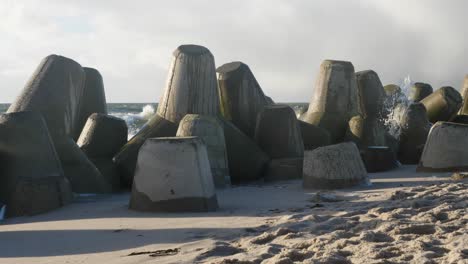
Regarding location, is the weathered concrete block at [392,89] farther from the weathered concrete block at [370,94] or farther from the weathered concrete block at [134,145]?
the weathered concrete block at [134,145]

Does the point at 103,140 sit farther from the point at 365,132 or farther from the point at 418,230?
the point at 418,230

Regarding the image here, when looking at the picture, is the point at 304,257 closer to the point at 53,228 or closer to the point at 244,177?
the point at 53,228

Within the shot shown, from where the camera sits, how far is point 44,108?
7457 mm

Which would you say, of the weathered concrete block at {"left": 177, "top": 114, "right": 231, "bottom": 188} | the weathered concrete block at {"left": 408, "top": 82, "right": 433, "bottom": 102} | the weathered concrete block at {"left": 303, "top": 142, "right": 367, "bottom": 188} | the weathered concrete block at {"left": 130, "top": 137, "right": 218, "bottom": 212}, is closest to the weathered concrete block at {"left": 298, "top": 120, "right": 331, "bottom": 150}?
the weathered concrete block at {"left": 177, "top": 114, "right": 231, "bottom": 188}

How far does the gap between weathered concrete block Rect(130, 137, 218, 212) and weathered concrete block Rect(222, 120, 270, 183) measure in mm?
2777

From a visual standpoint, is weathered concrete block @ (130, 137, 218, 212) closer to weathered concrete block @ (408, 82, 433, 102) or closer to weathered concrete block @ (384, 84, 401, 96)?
weathered concrete block @ (384, 84, 401, 96)

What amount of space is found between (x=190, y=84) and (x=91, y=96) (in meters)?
1.92

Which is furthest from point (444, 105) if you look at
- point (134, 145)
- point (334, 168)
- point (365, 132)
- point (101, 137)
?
point (101, 137)

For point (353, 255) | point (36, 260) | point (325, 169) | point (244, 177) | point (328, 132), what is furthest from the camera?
point (328, 132)

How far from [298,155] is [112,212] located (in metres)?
3.66

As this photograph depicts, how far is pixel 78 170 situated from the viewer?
713 cm

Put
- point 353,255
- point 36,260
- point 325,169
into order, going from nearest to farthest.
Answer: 1. point 353,255
2. point 36,260
3. point 325,169

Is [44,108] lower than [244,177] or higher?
higher

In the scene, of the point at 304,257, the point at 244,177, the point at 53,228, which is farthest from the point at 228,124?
the point at 304,257
